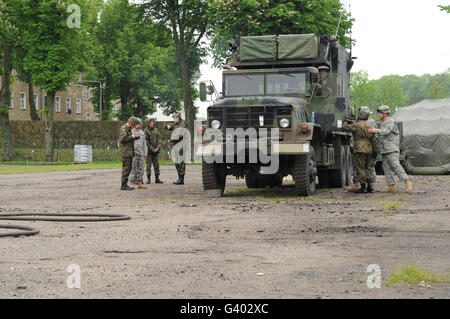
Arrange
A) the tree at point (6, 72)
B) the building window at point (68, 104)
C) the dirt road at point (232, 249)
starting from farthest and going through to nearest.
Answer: the building window at point (68, 104) → the tree at point (6, 72) → the dirt road at point (232, 249)

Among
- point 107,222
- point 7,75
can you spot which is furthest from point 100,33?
point 107,222

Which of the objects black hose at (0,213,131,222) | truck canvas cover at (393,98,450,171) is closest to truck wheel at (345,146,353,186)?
black hose at (0,213,131,222)

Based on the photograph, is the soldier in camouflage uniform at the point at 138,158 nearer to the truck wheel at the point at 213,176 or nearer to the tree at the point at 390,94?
the truck wheel at the point at 213,176

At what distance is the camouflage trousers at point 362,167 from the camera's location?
17938mm

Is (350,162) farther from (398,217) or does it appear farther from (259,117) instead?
(398,217)

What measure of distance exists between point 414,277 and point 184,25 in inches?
1807

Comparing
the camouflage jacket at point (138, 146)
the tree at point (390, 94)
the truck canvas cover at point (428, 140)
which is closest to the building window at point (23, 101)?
the truck canvas cover at point (428, 140)

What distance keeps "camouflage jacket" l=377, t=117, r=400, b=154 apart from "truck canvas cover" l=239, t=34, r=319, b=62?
238 centimetres

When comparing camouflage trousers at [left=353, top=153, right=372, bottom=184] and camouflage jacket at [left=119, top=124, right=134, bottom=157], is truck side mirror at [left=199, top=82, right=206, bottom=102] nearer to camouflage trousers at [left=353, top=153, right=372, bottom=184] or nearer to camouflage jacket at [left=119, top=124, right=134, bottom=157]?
camouflage jacket at [left=119, top=124, right=134, bottom=157]

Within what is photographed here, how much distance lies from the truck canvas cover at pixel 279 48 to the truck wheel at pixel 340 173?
276 centimetres

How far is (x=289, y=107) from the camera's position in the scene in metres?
16.4

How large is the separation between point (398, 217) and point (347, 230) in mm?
1957

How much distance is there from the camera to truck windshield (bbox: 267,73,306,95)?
17734 mm
